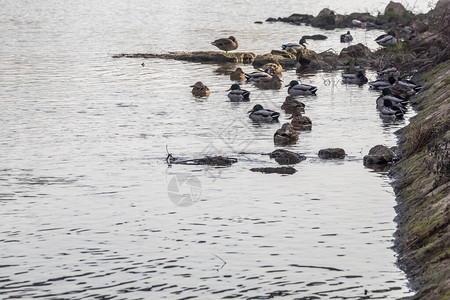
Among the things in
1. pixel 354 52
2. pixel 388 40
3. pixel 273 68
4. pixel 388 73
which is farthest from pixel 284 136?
pixel 388 40

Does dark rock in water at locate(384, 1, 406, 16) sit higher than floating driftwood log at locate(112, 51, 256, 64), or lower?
higher

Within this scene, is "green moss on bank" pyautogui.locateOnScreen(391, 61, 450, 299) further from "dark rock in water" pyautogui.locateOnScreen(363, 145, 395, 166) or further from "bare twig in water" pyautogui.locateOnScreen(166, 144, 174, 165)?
"bare twig in water" pyautogui.locateOnScreen(166, 144, 174, 165)

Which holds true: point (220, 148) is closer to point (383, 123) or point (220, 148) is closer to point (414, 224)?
point (383, 123)

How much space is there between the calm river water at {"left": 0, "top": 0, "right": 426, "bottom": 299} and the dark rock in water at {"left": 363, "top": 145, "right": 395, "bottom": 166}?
0.45 metres

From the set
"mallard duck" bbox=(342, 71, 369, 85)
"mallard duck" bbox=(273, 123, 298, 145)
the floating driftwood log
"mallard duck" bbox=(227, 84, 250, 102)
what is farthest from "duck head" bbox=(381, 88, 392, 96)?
the floating driftwood log

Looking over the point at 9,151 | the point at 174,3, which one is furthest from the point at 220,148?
the point at 174,3

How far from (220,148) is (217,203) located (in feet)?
17.8

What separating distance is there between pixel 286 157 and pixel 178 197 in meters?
4.14

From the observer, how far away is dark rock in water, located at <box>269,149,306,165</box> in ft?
66.1

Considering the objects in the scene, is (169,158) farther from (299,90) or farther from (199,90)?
(299,90)

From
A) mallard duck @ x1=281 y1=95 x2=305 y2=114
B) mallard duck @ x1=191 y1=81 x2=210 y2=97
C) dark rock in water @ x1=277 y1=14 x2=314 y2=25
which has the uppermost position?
dark rock in water @ x1=277 y1=14 x2=314 y2=25

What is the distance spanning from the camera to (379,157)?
19719 millimetres

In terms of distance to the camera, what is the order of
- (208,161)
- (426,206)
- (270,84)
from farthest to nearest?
(270,84) < (208,161) < (426,206)

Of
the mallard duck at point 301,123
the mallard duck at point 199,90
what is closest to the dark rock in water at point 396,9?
the mallard duck at point 199,90
